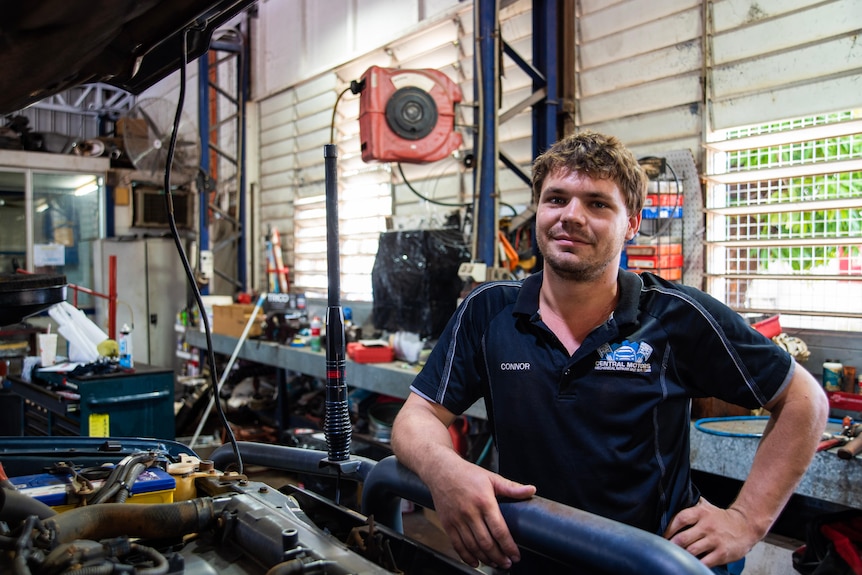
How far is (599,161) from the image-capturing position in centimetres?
138

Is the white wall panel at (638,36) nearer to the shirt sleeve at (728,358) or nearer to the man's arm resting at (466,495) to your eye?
the shirt sleeve at (728,358)

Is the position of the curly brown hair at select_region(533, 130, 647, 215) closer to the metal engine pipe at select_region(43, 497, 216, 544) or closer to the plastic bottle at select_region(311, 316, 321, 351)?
the metal engine pipe at select_region(43, 497, 216, 544)

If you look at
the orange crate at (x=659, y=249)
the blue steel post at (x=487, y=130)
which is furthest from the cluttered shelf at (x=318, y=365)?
the orange crate at (x=659, y=249)

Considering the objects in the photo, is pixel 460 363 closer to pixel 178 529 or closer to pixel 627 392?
pixel 627 392

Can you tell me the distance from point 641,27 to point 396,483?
11.1 ft

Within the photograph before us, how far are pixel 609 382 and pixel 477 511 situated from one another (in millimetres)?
469

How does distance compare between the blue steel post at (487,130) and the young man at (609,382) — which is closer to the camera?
the young man at (609,382)

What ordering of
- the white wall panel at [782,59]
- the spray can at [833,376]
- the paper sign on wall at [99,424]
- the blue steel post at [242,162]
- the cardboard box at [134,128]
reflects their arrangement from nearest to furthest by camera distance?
1. the spray can at [833,376]
2. the white wall panel at [782,59]
3. the paper sign on wall at [99,424]
4. the cardboard box at [134,128]
5. the blue steel post at [242,162]

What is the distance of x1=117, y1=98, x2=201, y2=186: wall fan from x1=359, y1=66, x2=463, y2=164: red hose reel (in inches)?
112

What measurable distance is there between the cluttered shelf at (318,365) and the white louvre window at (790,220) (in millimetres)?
1581

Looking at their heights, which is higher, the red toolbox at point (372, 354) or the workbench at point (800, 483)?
the red toolbox at point (372, 354)

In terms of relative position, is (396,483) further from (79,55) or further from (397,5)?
(397,5)

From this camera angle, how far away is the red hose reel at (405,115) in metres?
3.71

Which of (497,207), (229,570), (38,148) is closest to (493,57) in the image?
(497,207)
